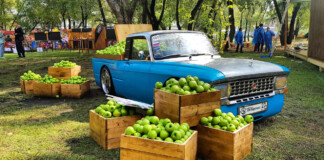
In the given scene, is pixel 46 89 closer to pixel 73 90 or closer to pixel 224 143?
pixel 73 90

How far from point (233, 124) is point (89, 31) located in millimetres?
28404

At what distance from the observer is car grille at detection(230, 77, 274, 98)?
4152 mm

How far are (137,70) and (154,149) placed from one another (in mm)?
Answer: 2748

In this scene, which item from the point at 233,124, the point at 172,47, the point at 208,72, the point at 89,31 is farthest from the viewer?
the point at 89,31

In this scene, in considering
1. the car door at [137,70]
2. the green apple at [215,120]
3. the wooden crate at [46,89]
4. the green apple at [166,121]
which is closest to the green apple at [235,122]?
the green apple at [215,120]

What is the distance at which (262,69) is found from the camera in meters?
4.48

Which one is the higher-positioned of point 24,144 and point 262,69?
point 262,69

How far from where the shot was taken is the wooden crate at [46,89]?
7.54m

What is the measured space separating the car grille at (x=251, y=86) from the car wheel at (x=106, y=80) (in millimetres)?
3594

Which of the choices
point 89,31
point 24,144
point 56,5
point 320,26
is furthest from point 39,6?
point 24,144

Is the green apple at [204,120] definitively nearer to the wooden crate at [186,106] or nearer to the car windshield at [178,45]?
the wooden crate at [186,106]

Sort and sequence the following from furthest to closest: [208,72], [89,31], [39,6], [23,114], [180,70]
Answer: [39,6] < [89,31] < [23,114] < [180,70] < [208,72]

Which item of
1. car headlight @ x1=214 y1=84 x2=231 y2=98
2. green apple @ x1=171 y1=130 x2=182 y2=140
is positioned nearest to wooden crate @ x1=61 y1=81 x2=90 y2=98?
car headlight @ x1=214 y1=84 x2=231 y2=98

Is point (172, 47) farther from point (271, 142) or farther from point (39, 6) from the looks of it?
point (39, 6)
